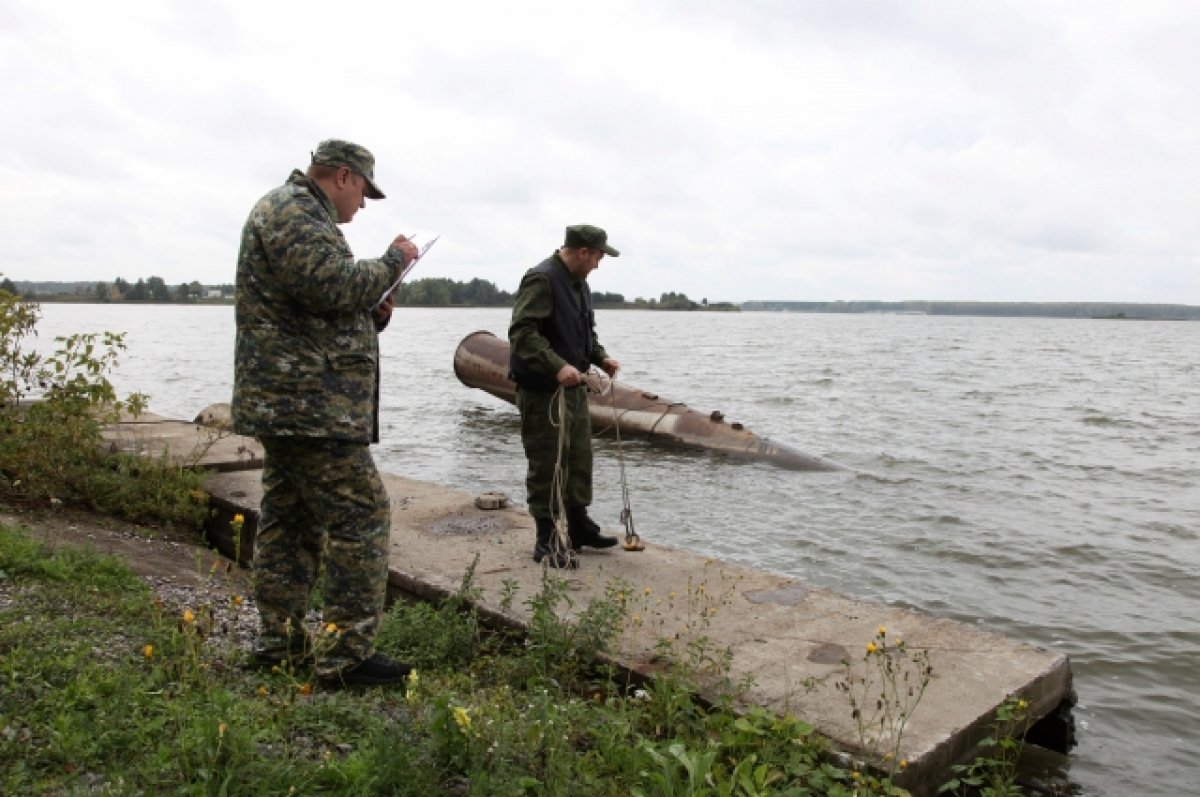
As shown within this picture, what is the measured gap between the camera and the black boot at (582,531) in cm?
586

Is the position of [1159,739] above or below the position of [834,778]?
below

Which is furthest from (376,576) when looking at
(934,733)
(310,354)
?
(934,733)

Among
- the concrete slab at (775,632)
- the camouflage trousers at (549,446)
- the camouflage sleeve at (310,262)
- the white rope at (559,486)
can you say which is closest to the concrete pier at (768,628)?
the concrete slab at (775,632)

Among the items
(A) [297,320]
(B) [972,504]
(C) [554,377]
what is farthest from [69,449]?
(B) [972,504]

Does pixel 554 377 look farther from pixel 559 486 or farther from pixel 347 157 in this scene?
pixel 347 157

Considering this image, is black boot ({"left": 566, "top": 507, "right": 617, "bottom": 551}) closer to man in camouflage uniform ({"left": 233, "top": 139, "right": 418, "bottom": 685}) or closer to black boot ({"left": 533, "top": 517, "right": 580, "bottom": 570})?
black boot ({"left": 533, "top": 517, "right": 580, "bottom": 570})

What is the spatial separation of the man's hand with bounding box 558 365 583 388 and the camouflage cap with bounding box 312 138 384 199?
1847mm

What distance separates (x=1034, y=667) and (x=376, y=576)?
116 inches

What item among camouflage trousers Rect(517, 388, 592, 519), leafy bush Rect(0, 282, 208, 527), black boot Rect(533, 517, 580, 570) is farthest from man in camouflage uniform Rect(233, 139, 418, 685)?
leafy bush Rect(0, 282, 208, 527)

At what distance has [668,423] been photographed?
15.0 meters

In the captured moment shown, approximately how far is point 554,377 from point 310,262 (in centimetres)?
229

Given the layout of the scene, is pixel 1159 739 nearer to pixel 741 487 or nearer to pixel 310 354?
pixel 310 354

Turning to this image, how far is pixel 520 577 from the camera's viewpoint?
5383 mm

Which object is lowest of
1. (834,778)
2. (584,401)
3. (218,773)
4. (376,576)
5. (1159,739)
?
(1159,739)
